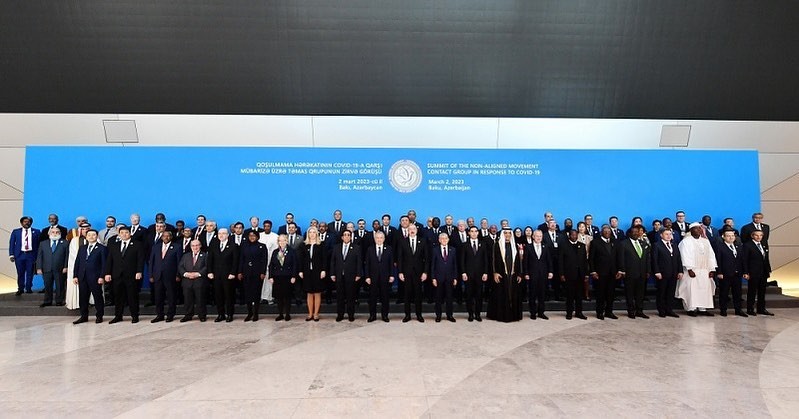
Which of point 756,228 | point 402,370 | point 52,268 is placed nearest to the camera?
point 402,370

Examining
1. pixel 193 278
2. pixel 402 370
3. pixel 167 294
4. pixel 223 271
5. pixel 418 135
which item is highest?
pixel 418 135

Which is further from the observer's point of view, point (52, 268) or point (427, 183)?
point (427, 183)

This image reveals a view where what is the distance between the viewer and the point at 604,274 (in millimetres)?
5887

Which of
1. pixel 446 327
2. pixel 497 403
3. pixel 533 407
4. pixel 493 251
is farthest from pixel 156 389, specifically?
pixel 493 251

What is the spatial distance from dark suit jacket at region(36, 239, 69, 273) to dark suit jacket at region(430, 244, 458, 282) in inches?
235

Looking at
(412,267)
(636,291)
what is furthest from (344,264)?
(636,291)

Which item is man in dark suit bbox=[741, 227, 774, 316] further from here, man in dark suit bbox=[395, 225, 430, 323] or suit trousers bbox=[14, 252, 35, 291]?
suit trousers bbox=[14, 252, 35, 291]

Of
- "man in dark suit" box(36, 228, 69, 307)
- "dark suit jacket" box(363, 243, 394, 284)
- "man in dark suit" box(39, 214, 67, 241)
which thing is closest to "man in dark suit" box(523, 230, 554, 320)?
"dark suit jacket" box(363, 243, 394, 284)

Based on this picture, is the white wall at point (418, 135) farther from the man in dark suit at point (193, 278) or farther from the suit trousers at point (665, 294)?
the suit trousers at point (665, 294)

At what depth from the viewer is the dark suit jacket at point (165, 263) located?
582cm

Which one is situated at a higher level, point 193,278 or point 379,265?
point 379,265

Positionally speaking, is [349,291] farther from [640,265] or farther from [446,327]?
[640,265]

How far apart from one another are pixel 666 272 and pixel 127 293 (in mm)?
8048

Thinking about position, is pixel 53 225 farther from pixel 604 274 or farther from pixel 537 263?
pixel 604 274
